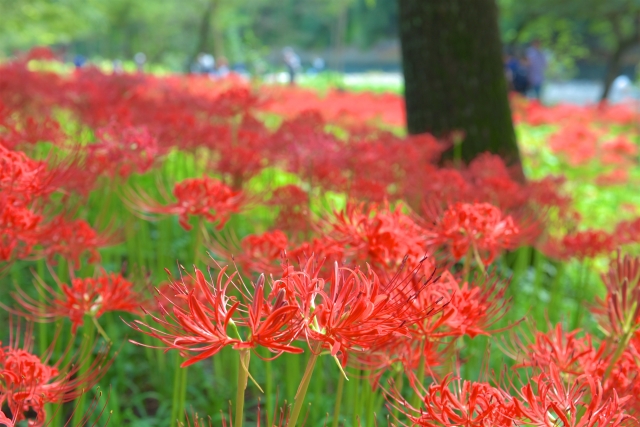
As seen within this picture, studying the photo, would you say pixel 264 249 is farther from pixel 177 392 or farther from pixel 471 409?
pixel 471 409

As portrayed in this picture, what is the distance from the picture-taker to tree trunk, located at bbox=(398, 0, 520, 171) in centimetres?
377

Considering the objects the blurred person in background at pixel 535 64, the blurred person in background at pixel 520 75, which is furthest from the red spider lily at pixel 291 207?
the blurred person in background at pixel 520 75

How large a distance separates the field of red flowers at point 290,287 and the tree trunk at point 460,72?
260mm

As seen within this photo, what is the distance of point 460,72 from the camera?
3.80 metres

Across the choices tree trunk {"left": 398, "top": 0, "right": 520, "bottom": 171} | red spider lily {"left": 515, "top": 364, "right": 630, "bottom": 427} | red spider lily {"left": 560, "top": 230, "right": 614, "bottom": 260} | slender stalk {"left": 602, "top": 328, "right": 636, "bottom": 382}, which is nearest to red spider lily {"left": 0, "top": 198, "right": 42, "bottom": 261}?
red spider lily {"left": 515, "top": 364, "right": 630, "bottom": 427}

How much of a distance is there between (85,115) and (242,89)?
2.75ft

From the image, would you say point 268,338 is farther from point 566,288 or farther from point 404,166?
point 566,288

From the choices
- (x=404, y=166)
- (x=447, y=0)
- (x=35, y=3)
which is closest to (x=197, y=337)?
(x=404, y=166)

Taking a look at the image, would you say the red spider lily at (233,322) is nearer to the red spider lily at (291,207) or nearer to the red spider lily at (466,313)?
the red spider lily at (466,313)

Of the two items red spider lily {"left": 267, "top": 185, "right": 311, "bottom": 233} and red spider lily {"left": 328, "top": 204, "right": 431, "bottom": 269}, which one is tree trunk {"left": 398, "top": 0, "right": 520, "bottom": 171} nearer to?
red spider lily {"left": 267, "top": 185, "right": 311, "bottom": 233}

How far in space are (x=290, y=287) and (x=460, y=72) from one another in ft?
10.5

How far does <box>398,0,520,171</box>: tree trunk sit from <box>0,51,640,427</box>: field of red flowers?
0.26 m

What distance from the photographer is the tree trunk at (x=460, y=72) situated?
377 cm

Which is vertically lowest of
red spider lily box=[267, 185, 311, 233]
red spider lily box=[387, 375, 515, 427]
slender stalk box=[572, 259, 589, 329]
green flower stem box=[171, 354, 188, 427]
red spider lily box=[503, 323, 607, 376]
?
slender stalk box=[572, 259, 589, 329]
